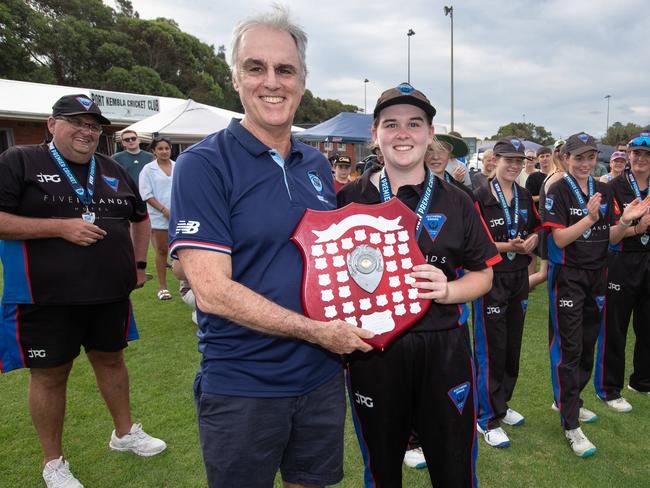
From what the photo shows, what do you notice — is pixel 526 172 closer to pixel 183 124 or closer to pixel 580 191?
pixel 580 191

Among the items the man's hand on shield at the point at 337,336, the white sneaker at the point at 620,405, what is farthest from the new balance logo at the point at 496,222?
the man's hand on shield at the point at 337,336

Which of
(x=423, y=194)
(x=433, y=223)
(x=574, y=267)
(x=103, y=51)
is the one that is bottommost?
(x=574, y=267)

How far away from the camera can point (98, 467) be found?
2.86 metres

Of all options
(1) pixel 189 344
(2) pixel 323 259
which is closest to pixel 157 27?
(1) pixel 189 344

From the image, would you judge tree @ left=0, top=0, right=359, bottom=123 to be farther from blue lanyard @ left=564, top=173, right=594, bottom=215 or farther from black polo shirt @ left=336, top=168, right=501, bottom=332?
black polo shirt @ left=336, top=168, right=501, bottom=332

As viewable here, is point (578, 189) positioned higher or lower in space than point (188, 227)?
higher

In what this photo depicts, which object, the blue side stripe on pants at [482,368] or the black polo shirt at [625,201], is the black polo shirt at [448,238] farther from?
the black polo shirt at [625,201]

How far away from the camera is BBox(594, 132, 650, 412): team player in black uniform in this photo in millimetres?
3619

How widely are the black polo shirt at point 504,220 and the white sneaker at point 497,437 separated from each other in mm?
1188

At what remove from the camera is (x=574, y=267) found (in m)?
3.12

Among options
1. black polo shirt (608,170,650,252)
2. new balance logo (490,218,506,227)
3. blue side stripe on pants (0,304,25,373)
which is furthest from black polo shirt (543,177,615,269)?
blue side stripe on pants (0,304,25,373)

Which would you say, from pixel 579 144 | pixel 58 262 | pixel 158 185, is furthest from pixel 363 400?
pixel 158 185

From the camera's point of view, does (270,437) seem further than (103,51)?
No

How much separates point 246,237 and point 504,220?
2399mm
